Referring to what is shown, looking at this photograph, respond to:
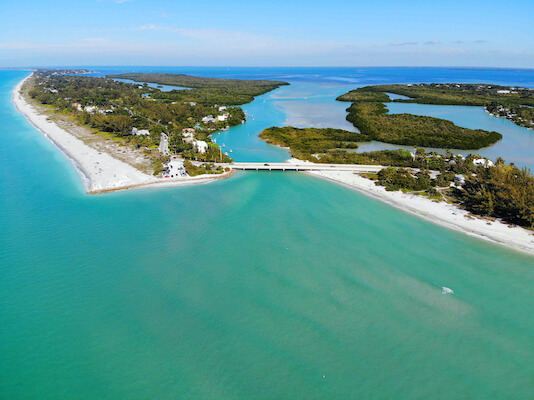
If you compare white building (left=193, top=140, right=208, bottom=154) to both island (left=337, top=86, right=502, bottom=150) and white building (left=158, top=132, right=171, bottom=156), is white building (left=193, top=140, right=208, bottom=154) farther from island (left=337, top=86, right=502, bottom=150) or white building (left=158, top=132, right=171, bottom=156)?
island (left=337, top=86, right=502, bottom=150)

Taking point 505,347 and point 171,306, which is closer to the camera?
point 505,347

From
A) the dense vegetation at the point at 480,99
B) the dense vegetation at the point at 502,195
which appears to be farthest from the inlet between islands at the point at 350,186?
the dense vegetation at the point at 480,99

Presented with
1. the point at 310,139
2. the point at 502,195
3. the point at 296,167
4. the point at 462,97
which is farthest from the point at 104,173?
the point at 462,97

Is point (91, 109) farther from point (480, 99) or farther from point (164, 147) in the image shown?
point (480, 99)

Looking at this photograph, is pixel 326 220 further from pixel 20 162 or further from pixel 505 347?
pixel 20 162

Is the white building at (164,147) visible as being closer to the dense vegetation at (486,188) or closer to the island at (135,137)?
the island at (135,137)

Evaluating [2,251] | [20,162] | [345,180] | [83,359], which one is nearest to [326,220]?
[345,180]
